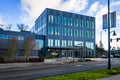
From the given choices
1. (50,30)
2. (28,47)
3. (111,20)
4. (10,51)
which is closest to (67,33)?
(50,30)

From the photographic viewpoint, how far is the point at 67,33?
83.3m

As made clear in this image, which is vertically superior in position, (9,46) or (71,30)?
(71,30)

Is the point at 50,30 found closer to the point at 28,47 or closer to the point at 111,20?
the point at 28,47

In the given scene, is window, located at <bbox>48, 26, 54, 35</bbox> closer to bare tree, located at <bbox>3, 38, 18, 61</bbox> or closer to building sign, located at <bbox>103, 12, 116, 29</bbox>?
bare tree, located at <bbox>3, 38, 18, 61</bbox>

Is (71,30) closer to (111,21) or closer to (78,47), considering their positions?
(78,47)

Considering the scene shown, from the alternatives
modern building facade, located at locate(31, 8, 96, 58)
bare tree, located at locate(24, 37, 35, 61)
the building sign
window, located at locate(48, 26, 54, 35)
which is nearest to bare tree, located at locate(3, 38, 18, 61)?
bare tree, located at locate(24, 37, 35, 61)

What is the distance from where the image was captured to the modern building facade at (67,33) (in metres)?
78.8

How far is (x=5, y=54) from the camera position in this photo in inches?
1848

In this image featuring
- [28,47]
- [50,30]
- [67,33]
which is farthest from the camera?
[67,33]

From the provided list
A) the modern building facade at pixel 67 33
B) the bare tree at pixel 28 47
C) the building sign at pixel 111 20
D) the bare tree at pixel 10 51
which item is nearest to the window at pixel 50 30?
the modern building facade at pixel 67 33

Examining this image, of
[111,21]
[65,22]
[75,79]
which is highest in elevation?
[65,22]

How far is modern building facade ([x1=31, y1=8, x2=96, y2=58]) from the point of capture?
7875cm

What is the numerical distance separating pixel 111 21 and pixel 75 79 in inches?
413

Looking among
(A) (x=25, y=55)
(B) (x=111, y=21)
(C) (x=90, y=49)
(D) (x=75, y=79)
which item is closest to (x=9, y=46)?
(A) (x=25, y=55)
